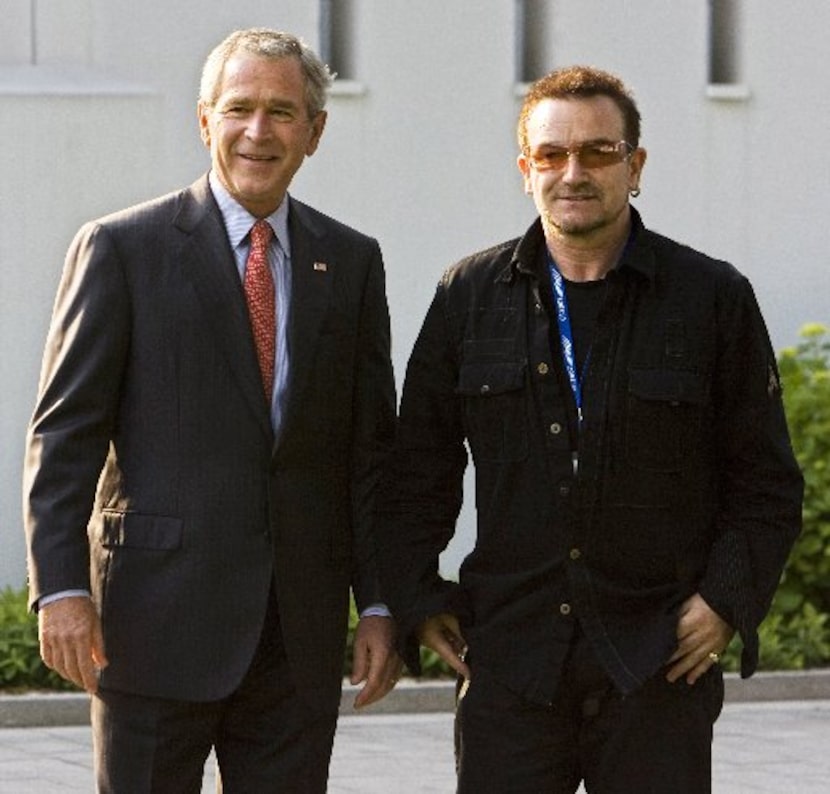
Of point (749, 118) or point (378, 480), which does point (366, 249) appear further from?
point (749, 118)

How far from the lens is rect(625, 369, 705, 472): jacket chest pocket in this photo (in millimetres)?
5320

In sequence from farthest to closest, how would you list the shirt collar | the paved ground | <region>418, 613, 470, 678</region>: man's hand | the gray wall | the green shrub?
the gray wall
the green shrub
the paved ground
the shirt collar
<region>418, 613, 470, 678</region>: man's hand

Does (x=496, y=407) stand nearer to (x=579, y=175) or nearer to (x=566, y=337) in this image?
(x=566, y=337)

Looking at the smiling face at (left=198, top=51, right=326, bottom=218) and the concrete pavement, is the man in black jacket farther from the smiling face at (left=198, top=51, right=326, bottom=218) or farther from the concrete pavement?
the concrete pavement

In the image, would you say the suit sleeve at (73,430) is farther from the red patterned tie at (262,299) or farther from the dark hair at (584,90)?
the dark hair at (584,90)

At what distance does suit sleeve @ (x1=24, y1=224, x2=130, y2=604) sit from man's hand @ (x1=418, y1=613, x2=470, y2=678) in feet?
2.28

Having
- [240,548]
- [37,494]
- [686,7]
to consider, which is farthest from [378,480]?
[686,7]

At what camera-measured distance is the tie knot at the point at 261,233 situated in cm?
559

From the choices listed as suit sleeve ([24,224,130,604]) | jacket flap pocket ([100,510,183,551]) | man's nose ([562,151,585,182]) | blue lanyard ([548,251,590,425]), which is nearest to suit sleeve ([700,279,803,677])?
blue lanyard ([548,251,590,425])

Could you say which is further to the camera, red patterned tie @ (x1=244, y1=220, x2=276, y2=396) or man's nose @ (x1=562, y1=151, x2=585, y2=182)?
red patterned tie @ (x1=244, y1=220, x2=276, y2=396)

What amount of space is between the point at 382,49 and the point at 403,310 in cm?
124

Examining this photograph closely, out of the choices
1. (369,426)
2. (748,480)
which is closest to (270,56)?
(369,426)

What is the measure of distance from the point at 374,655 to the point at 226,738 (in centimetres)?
35

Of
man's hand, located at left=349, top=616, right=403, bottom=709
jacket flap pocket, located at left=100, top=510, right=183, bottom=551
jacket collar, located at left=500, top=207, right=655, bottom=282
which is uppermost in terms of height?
jacket collar, located at left=500, top=207, right=655, bottom=282
